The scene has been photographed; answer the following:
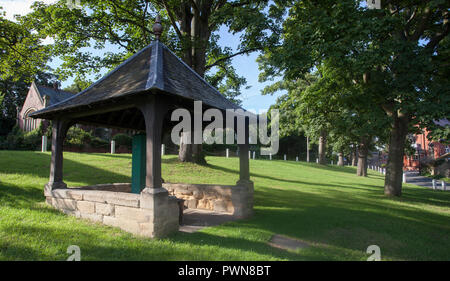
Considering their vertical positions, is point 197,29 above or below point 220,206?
above

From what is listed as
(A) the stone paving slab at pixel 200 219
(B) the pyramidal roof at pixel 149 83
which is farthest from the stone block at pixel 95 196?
(B) the pyramidal roof at pixel 149 83

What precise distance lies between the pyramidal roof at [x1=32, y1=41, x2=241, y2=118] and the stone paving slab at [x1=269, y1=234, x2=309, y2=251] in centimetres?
357

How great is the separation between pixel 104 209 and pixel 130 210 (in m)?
0.97

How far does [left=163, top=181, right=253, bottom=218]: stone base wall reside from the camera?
26.8 ft

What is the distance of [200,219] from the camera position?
791 centimetres

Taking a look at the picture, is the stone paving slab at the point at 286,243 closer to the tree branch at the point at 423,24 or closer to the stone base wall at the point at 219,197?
the stone base wall at the point at 219,197

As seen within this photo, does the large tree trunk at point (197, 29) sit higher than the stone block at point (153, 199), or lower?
higher

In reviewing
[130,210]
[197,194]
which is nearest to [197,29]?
[197,194]

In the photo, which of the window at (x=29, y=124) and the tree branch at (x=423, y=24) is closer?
the tree branch at (x=423, y=24)

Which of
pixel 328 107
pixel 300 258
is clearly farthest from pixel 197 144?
pixel 300 258

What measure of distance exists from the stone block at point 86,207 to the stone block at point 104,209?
168 mm

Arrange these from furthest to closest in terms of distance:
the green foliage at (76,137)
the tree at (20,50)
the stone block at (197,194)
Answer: the green foliage at (76,137) → the tree at (20,50) → the stone block at (197,194)

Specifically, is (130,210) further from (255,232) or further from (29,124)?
(29,124)

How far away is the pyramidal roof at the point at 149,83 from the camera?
19.8 ft
